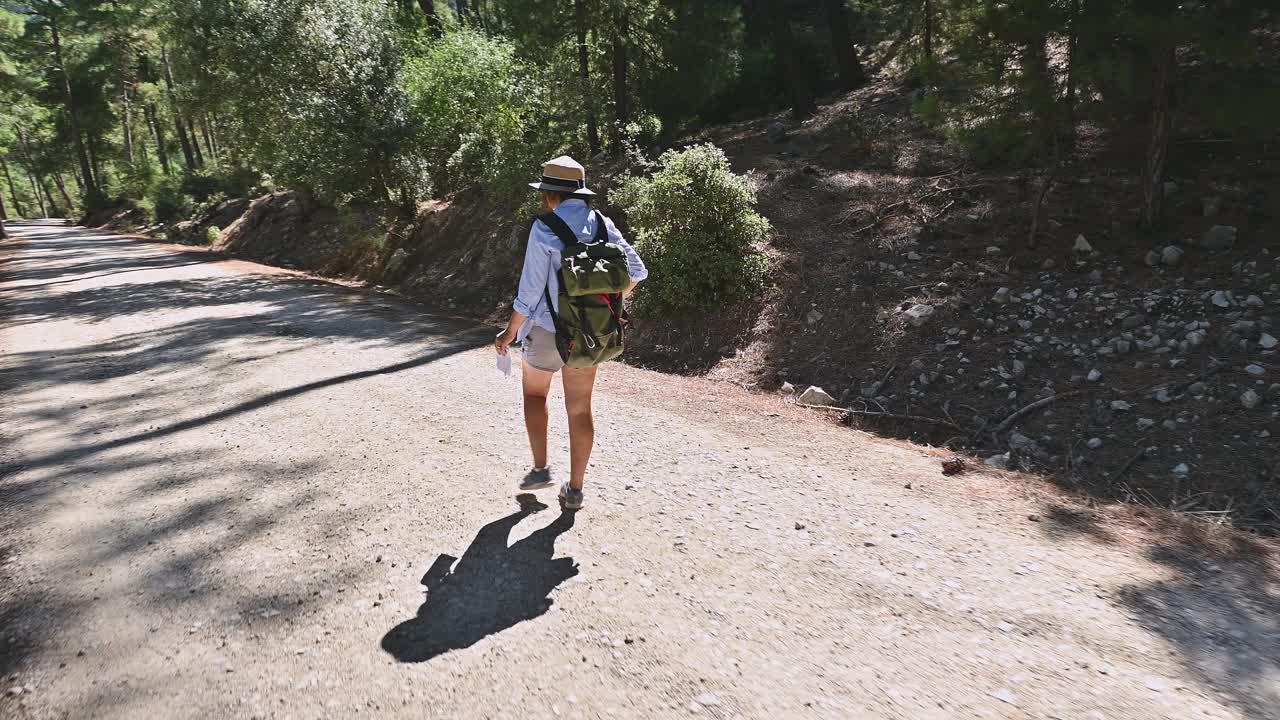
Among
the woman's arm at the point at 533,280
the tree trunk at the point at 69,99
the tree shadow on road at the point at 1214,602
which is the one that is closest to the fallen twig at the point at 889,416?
the tree shadow on road at the point at 1214,602

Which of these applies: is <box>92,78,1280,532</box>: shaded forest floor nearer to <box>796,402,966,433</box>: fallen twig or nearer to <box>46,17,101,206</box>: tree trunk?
<box>796,402,966,433</box>: fallen twig

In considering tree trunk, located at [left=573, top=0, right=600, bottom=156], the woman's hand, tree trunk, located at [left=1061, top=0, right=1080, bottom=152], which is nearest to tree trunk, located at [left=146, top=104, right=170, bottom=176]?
tree trunk, located at [left=573, top=0, right=600, bottom=156]

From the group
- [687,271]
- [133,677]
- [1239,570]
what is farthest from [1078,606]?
[687,271]

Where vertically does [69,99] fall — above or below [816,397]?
above

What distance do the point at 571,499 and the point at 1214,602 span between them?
10.4 ft

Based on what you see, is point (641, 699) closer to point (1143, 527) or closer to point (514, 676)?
point (514, 676)

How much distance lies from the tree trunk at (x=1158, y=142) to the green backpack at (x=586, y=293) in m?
5.79

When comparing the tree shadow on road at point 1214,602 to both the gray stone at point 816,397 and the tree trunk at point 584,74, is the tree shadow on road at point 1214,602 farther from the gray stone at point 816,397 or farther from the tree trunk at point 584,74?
the tree trunk at point 584,74

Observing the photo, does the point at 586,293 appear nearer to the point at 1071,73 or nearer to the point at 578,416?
the point at 578,416

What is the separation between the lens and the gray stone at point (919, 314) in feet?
22.9

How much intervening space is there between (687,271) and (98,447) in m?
6.04

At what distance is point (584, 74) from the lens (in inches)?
579

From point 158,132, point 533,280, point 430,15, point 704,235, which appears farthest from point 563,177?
point 158,132

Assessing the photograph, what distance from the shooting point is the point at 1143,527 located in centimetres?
391
